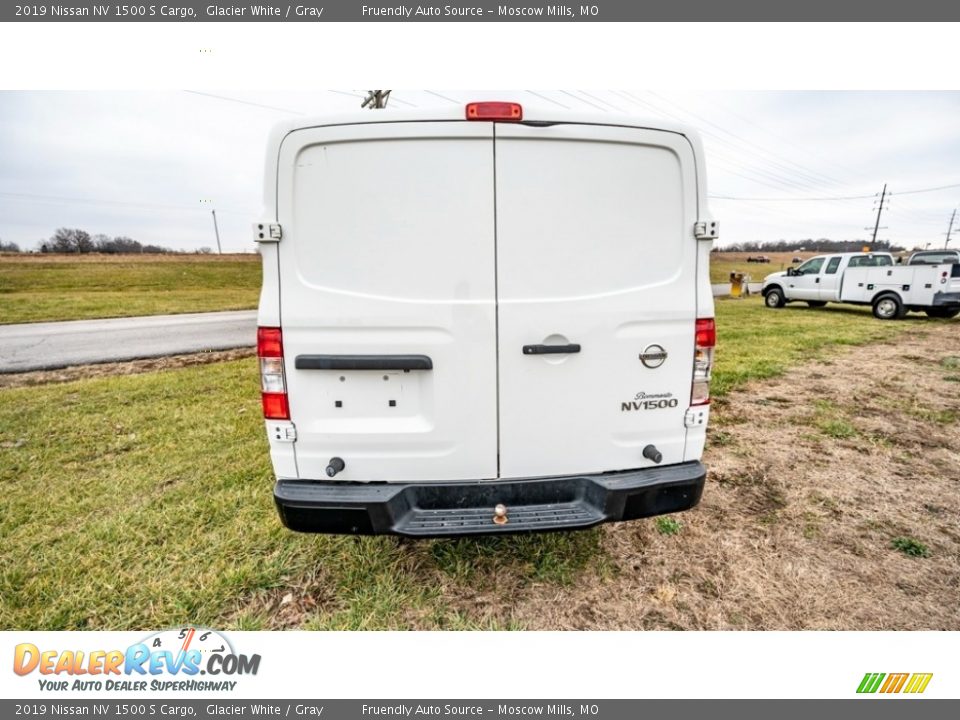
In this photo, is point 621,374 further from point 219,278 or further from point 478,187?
point 219,278

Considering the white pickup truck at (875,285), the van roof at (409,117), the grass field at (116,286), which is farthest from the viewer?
the grass field at (116,286)

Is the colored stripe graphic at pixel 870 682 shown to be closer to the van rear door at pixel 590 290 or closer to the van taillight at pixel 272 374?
the van rear door at pixel 590 290

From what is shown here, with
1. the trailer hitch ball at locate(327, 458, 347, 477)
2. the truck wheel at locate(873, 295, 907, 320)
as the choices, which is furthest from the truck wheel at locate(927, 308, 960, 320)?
the trailer hitch ball at locate(327, 458, 347, 477)

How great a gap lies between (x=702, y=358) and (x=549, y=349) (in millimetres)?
872

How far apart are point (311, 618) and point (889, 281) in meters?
16.4

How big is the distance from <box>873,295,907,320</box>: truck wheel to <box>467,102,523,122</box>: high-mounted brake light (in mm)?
15428

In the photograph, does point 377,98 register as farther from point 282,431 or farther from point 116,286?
point 116,286

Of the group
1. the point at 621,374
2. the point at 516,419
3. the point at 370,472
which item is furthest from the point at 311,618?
the point at 621,374

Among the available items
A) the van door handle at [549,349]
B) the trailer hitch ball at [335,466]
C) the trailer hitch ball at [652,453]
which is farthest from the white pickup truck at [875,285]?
the trailer hitch ball at [335,466]

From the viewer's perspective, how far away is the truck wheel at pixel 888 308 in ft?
39.4

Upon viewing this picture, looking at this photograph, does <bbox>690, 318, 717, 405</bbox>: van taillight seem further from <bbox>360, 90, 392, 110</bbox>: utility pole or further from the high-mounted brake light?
<bbox>360, 90, 392, 110</bbox>: utility pole

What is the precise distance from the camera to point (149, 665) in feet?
6.88

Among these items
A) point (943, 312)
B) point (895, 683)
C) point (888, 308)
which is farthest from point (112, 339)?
point (943, 312)

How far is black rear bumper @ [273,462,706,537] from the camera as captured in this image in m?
2.07
